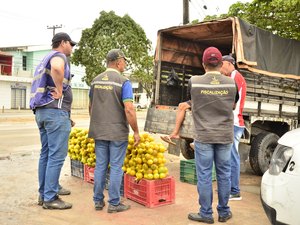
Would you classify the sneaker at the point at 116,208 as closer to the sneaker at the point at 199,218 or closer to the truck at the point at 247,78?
the sneaker at the point at 199,218

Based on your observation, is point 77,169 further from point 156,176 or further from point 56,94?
point 56,94

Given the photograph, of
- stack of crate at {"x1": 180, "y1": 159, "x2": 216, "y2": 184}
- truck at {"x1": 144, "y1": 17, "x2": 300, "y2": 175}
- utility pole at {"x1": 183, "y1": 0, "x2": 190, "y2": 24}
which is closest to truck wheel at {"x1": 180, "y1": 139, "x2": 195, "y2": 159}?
truck at {"x1": 144, "y1": 17, "x2": 300, "y2": 175}

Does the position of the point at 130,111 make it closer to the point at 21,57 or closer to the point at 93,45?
the point at 93,45

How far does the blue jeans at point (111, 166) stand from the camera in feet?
14.9

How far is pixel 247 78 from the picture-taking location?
276 inches

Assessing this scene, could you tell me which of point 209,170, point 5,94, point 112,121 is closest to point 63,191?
point 112,121

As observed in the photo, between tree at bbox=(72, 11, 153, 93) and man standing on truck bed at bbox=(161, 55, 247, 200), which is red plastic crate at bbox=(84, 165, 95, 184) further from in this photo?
tree at bbox=(72, 11, 153, 93)

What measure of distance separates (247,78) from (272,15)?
14.7 feet

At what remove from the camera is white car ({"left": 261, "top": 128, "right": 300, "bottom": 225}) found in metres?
2.96

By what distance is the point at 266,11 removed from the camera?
34.7ft

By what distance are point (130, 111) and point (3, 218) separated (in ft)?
6.24

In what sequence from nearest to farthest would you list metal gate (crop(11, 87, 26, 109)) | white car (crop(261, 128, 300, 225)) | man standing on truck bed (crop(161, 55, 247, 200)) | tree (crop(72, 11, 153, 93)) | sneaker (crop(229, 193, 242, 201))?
white car (crop(261, 128, 300, 225)) → man standing on truck bed (crop(161, 55, 247, 200)) → sneaker (crop(229, 193, 242, 201)) → tree (crop(72, 11, 153, 93)) → metal gate (crop(11, 87, 26, 109))

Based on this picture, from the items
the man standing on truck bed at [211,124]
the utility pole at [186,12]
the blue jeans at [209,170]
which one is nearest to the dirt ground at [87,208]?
the blue jeans at [209,170]

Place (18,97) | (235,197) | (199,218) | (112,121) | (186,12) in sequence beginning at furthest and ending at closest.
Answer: (18,97) → (186,12) → (235,197) → (112,121) → (199,218)
